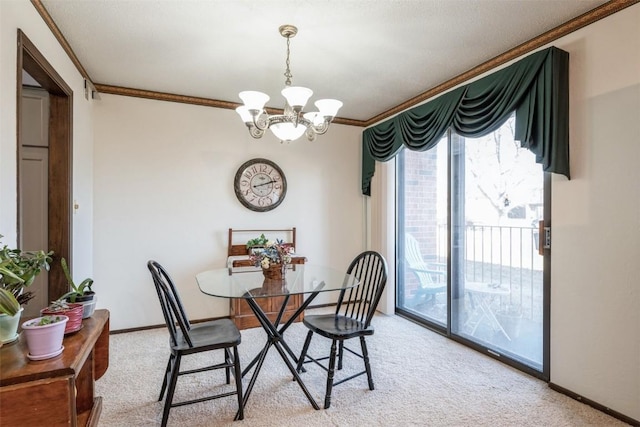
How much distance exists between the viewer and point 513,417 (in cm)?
211

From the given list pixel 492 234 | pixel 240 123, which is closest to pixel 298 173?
pixel 240 123

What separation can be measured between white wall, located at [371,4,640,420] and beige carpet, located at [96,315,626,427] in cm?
26

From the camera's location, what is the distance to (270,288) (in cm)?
234

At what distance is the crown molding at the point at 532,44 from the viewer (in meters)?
2.13

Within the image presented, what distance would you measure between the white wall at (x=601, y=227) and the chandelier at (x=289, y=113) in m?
1.65

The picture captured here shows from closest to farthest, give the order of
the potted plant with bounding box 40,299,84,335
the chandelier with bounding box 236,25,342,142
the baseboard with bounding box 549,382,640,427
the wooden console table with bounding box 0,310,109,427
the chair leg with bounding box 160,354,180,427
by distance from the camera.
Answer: the wooden console table with bounding box 0,310,109,427
the potted plant with bounding box 40,299,84,335
the chair leg with bounding box 160,354,180,427
the baseboard with bounding box 549,382,640,427
the chandelier with bounding box 236,25,342,142

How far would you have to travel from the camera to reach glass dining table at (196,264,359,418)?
221cm

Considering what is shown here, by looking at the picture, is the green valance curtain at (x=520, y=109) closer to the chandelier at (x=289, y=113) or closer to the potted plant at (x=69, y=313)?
the chandelier at (x=289, y=113)

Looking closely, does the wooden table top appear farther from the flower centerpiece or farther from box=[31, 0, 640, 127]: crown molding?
box=[31, 0, 640, 127]: crown molding

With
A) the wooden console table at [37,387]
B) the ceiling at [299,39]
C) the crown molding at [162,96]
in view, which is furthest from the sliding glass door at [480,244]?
the wooden console table at [37,387]

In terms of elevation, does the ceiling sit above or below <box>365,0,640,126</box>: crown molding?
above

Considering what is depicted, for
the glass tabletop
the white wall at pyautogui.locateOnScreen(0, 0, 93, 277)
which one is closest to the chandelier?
the glass tabletop

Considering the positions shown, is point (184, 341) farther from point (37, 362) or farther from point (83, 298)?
point (37, 362)

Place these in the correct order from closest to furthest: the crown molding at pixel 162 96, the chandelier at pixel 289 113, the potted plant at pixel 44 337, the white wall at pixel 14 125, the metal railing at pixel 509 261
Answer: the potted plant at pixel 44 337 → the white wall at pixel 14 125 → the chandelier at pixel 289 113 → the metal railing at pixel 509 261 → the crown molding at pixel 162 96
